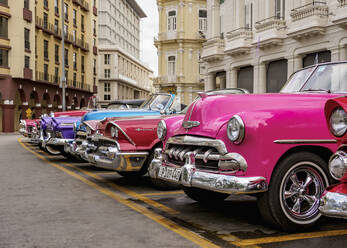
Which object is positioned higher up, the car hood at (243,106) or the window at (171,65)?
the window at (171,65)

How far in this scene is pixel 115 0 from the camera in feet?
271

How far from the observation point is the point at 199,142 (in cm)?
500

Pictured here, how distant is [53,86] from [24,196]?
155 ft

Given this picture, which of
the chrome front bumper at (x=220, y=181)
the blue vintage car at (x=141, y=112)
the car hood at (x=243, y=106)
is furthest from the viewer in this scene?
the blue vintage car at (x=141, y=112)

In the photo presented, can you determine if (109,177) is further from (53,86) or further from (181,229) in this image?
(53,86)

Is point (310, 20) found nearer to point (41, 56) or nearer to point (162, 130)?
point (162, 130)

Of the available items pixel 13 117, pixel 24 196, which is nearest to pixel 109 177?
pixel 24 196

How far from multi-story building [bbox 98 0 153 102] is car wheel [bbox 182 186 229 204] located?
74.4 meters

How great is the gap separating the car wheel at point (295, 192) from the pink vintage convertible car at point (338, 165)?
3.35 feet

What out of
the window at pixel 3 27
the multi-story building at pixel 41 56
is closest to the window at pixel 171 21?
the multi-story building at pixel 41 56

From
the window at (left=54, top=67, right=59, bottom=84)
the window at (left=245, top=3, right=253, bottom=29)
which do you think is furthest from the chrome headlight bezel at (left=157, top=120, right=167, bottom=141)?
the window at (left=54, top=67, right=59, bottom=84)

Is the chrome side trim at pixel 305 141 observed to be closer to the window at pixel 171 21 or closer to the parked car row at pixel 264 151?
the parked car row at pixel 264 151

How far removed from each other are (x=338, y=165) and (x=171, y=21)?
129 feet

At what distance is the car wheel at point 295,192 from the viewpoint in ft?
15.1
